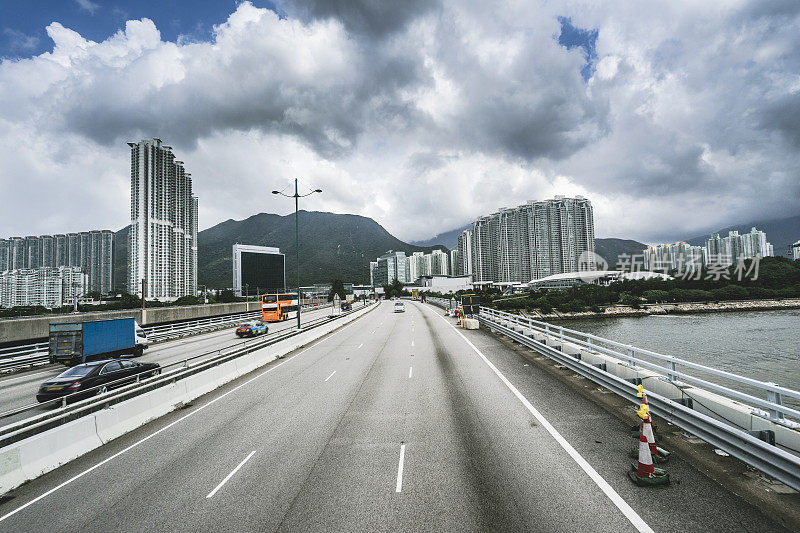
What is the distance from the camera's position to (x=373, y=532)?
16.5 feet

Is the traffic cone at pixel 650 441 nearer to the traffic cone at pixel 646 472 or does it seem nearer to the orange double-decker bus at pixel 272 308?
the traffic cone at pixel 646 472

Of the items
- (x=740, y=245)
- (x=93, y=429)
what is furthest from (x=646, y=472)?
(x=740, y=245)

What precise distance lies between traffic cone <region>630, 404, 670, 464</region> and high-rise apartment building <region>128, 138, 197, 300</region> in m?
151

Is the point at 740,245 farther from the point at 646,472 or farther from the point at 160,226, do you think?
the point at 160,226

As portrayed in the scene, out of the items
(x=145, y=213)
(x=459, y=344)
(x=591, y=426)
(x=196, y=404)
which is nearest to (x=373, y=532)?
(x=591, y=426)

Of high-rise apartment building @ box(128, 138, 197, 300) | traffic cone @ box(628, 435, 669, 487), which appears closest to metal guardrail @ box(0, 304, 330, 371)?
traffic cone @ box(628, 435, 669, 487)

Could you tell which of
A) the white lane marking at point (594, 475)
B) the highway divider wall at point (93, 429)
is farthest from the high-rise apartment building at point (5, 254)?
the white lane marking at point (594, 475)

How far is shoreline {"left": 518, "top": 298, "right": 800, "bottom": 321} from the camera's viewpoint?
275 ft

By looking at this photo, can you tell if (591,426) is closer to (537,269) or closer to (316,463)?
(316,463)

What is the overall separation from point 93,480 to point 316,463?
4.50 metres

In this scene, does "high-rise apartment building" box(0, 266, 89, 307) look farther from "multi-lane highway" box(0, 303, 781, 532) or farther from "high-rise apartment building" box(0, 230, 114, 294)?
"multi-lane highway" box(0, 303, 781, 532)

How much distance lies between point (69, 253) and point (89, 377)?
22098cm

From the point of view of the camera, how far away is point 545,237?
186 metres

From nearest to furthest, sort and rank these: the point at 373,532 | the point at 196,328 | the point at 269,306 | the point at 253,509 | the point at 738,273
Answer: the point at 373,532 < the point at 253,509 < the point at 196,328 < the point at 269,306 < the point at 738,273
